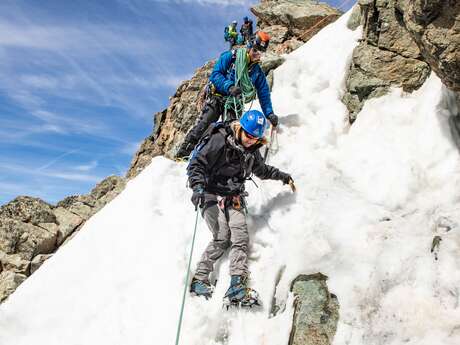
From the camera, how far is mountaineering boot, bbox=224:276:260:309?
5355 millimetres

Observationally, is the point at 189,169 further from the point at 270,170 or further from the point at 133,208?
the point at 133,208

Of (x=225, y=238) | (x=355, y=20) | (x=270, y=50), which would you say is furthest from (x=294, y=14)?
(x=225, y=238)

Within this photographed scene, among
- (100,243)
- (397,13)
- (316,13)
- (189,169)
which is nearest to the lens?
(189,169)

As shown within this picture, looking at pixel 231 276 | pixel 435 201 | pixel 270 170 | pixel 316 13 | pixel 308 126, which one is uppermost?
pixel 316 13

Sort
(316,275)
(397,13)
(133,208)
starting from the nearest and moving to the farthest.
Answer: (316,275) < (397,13) < (133,208)

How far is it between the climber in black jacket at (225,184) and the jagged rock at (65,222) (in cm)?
970

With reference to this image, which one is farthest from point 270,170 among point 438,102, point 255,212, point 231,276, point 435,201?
point 438,102

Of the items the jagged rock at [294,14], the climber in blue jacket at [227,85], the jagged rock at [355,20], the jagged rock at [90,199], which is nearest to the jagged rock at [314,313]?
the climber in blue jacket at [227,85]

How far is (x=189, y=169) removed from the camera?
6293 mm

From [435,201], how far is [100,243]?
5981 mm

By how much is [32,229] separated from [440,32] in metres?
13.6

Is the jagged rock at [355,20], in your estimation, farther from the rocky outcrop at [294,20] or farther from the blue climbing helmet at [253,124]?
the blue climbing helmet at [253,124]

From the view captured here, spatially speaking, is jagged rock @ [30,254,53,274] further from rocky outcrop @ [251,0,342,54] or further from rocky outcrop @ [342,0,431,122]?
rocky outcrop @ [251,0,342,54]

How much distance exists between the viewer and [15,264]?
12.5 m
